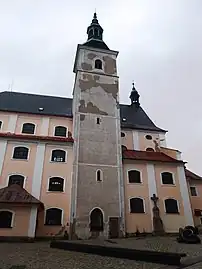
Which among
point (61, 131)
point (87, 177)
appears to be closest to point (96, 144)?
point (87, 177)

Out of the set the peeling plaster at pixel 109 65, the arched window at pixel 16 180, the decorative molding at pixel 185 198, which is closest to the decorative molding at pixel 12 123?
the arched window at pixel 16 180

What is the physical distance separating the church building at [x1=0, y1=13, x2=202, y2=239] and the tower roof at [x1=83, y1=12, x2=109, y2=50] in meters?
3.00

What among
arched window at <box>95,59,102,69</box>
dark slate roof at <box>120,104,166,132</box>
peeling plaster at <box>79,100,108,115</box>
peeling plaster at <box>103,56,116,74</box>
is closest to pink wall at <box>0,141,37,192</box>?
peeling plaster at <box>79,100,108,115</box>

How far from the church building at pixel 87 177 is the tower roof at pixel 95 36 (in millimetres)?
3001

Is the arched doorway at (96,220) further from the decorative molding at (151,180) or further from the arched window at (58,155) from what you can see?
the arched window at (58,155)

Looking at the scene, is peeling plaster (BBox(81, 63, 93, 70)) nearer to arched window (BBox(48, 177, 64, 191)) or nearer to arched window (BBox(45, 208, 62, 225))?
arched window (BBox(48, 177, 64, 191))

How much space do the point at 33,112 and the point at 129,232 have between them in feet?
48.8

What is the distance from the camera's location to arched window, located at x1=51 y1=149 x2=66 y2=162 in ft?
65.4

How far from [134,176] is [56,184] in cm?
668

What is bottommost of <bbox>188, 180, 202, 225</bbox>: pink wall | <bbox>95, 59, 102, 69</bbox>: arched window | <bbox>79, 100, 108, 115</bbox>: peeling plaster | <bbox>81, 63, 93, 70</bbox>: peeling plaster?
<bbox>188, 180, 202, 225</bbox>: pink wall

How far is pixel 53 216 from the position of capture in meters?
17.8

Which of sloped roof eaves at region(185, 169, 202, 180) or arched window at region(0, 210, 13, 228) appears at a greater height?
sloped roof eaves at region(185, 169, 202, 180)

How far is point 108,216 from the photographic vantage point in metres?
18.0

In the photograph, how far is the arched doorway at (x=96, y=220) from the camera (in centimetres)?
1757
